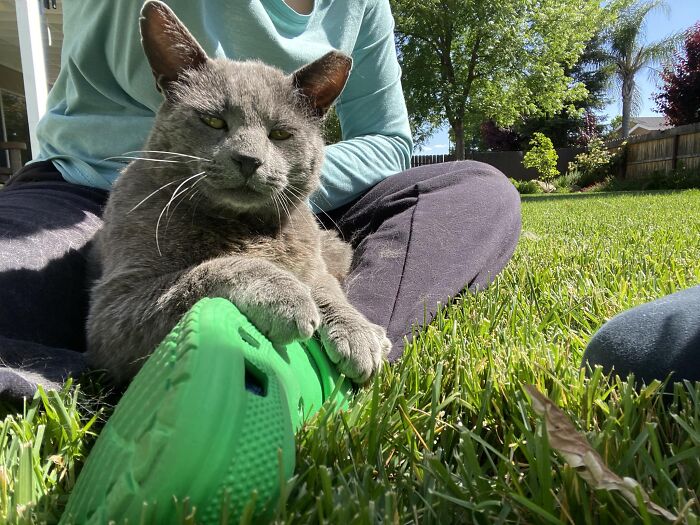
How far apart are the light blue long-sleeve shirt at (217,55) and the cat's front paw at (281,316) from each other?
37.4 inches

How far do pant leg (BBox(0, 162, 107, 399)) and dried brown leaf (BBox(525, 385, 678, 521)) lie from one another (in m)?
0.99

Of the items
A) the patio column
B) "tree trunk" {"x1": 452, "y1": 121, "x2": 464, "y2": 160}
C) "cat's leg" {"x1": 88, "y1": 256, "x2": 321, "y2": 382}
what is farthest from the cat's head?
"tree trunk" {"x1": 452, "y1": 121, "x2": 464, "y2": 160}

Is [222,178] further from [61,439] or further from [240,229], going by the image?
[61,439]

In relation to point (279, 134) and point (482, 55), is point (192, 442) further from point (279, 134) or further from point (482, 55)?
point (482, 55)

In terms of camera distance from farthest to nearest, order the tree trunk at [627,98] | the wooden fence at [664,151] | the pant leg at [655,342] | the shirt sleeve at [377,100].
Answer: the tree trunk at [627,98] < the wooden fence at [664,151] < the shirt sleeve at [377,100] < the pant leg at [655,342]

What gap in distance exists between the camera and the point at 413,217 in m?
1.88

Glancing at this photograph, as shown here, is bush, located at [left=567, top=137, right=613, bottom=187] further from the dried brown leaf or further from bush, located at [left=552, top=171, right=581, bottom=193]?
the dried brown leaf

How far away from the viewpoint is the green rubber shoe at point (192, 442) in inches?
27.2

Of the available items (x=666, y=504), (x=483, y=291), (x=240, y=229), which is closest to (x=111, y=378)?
(x=240, y=229)

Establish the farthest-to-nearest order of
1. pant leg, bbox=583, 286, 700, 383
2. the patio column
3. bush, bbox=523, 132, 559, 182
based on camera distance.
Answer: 1. bush, bbox=523, 132, 559, 182
2. the patio column
3. pant leg, bbox=583, 286, 700, 383

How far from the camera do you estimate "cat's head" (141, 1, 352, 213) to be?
1391 millimetres

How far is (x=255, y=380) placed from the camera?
3.03 ft

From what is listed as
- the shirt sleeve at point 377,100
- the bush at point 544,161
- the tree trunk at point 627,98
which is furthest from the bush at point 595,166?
the shirt sleeve at point 377,100

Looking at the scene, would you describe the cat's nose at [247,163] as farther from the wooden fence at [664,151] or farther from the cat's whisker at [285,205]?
the wooden fence at [664,151]
